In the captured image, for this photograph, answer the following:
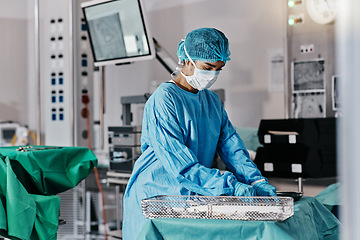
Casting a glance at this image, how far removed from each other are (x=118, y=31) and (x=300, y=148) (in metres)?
1.84

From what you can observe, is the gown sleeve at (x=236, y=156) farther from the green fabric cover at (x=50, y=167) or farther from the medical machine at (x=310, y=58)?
the medical machine at (x=310, y=58)

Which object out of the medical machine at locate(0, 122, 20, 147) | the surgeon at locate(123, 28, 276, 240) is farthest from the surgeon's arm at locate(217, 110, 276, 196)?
the medical machine at locate(0, 122, 20, 147)

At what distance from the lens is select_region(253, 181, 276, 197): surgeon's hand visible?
167cm

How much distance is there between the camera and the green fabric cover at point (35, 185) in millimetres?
2457

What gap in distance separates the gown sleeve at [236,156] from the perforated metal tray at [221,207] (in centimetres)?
35

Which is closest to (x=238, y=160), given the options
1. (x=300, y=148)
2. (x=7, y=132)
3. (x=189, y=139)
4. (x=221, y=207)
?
(x=189, y=139)

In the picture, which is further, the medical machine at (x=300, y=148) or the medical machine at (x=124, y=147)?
the medical machine at (x=124, y=147)

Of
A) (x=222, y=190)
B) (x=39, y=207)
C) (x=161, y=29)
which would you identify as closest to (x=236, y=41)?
(x=161, y=29)

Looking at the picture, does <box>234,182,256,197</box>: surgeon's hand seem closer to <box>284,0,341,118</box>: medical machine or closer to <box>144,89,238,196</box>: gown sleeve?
<box>144,89,238,196</box>: gown sleeve

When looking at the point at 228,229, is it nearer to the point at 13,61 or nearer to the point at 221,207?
the point at 221,207

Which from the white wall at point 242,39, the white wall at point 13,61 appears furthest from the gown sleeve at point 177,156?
the white wall at point 13,61

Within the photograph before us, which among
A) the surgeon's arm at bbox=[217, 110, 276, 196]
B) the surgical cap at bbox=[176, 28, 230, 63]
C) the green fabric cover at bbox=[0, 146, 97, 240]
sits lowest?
the green fabric cover at bbox=[0, 146, 97, 240]

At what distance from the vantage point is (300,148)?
10.6 ft

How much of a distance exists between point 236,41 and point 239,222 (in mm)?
Answer: 2962
